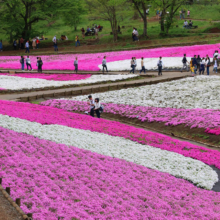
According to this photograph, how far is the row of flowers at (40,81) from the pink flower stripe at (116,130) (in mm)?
11232

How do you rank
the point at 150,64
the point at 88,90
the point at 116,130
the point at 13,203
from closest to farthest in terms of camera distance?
1. the point at 13,203
2. the point at 116,130
3. the point at 88,90
4. the point at 150,64

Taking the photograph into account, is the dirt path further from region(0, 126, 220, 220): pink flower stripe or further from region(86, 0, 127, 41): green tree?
region(86, 0, 127, 41): green tree

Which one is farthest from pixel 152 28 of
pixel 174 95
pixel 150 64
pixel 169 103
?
pixel 169 103

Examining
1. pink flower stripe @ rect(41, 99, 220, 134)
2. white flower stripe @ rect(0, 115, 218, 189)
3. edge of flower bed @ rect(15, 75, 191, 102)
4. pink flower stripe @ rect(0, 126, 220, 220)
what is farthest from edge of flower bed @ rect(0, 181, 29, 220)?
edge of flower bed @ rect(15, 75, 191, 102)

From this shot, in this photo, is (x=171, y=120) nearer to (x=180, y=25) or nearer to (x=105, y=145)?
(x=105, y=145)

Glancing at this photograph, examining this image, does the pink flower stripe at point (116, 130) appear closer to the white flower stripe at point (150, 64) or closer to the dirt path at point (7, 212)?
the dirt path at point (7, 212)

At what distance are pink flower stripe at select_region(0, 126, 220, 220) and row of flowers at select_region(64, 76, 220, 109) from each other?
13.4m

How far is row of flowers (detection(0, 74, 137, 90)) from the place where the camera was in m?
35.2

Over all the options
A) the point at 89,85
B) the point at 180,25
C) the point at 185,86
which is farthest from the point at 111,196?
the point at 180,25

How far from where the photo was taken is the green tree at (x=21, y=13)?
67375mm

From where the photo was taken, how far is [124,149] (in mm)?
17281

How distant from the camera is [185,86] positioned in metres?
33.5

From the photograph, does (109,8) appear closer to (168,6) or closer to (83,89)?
(168,6)

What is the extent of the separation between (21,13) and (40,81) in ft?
117
